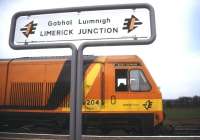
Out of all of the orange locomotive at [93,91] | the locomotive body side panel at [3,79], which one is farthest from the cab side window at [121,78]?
the locomotive body side panel at [3,79]

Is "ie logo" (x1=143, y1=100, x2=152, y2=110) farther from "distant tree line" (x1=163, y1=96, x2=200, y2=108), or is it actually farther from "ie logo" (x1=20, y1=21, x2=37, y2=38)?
"distant tree line" (x1=163, y1=96, x2=200, y2=108)

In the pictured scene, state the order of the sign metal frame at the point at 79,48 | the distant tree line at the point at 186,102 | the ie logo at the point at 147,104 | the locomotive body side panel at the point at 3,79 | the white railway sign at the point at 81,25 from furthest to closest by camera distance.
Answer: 1. the distant tree line at the point at 186,102
2. the locomotive body side panel at the point at 3,79
3. the ie logo at the point at 147,104
4. the white railway sign at the point at 81,25
5. the sign metal frame at the point at 79,48

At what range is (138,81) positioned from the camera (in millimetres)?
8055

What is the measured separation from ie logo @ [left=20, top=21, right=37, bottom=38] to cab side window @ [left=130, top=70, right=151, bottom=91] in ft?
20.5

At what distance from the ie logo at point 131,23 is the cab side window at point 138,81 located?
246 inches

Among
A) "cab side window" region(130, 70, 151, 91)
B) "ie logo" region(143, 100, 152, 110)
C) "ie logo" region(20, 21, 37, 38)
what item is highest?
"cab side window" region(130, 70, 151, 91)

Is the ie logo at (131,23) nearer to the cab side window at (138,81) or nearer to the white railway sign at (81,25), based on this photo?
the white railway sign at (81,25)

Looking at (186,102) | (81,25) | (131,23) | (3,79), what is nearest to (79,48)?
(81,25)

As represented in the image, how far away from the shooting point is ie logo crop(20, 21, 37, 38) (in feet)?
5.39

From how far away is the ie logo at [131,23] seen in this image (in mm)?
1582

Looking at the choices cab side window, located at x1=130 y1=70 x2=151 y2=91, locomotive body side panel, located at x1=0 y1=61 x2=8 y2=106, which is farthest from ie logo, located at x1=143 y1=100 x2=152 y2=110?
locomotive body side panel, located at x1=0 y1=61 x2=8 y2=106

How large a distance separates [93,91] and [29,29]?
20.0ft

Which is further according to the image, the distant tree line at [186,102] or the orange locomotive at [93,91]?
the distant tree line at [186,102]

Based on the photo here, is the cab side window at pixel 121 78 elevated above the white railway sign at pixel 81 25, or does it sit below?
above
